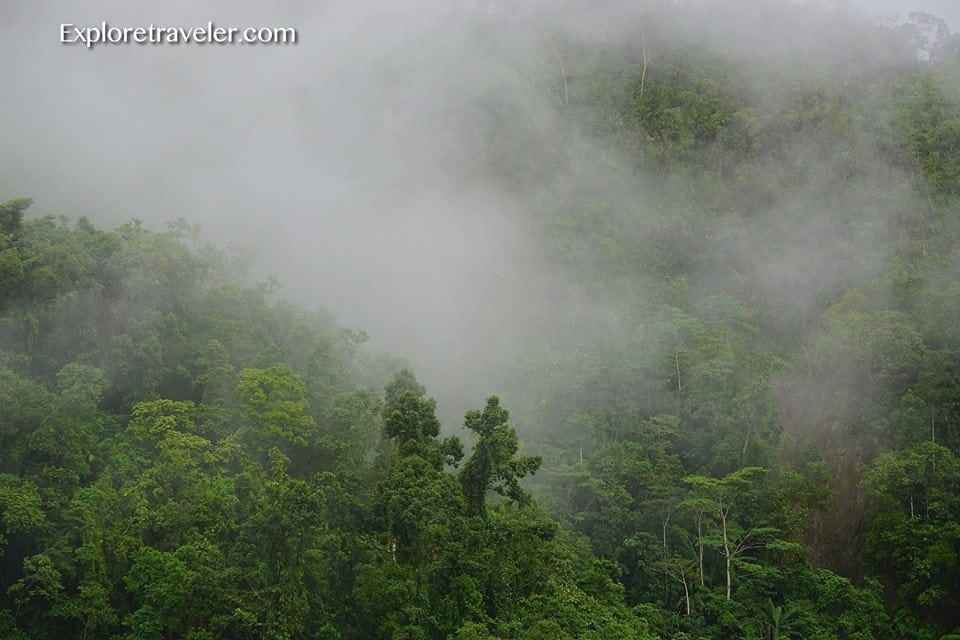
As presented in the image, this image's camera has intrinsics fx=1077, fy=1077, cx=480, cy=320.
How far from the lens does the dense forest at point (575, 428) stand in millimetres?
25219

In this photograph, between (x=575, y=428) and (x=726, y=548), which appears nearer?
(x=726, y=548)

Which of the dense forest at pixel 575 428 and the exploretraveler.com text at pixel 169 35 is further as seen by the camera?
the exploretraveler.com text at pixel 169 35

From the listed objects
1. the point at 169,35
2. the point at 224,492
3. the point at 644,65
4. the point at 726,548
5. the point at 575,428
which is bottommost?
the point at 726,548

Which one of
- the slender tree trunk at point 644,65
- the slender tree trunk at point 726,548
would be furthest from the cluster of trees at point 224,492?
the slender tree trunk at point 644,65

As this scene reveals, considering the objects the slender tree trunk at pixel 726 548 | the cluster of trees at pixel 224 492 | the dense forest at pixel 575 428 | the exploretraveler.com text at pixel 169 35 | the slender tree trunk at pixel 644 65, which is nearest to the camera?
the cluster of trees at pixel 224 492

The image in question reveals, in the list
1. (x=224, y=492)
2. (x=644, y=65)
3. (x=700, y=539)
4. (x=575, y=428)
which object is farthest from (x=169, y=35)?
(x=644, y=65)

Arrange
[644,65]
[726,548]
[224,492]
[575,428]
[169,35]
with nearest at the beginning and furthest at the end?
[224,492]
[726,548]
[575,428]
[169,35]
[644,65]

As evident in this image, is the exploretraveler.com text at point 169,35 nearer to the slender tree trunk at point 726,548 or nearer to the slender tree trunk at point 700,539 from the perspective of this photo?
the slender tree trunk at point 700,539

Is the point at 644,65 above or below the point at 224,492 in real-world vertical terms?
above

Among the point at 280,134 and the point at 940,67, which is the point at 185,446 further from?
the point at 940,67

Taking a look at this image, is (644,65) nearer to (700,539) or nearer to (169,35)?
(169,35)

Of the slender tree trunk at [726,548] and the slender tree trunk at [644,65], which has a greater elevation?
the slender tree trunk at [644,65]

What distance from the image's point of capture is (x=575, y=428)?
36156 mm

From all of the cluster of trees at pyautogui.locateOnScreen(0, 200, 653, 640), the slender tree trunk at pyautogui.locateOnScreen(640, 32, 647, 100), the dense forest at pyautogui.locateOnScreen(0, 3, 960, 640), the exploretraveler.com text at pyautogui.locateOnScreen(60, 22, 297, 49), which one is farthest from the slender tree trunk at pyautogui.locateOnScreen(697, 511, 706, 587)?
the slender tree trunk at pyautogui.locateOnScreen(640, 32, 647, 100)
